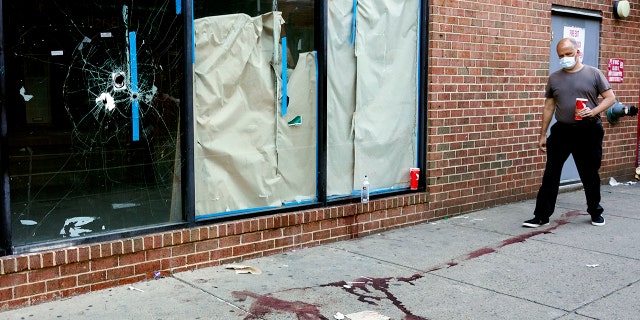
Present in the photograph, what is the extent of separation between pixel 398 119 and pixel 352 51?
101cm

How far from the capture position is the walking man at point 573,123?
702cm

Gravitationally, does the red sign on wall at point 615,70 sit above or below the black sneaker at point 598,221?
above

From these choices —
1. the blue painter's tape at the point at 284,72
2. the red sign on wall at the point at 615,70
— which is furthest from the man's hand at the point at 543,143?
the red sign on wall at the point at 615,70

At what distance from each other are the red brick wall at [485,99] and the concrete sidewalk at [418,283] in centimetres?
86

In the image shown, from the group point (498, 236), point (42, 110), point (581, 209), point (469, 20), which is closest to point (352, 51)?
point (469, 20)

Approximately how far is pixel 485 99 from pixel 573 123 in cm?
127

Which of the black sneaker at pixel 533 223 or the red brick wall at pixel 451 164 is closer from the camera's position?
the red brick wall at pixel 451 164

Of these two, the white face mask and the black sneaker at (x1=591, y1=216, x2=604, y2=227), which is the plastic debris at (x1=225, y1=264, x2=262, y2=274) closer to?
the white face mask

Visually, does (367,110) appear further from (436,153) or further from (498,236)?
(498,236)

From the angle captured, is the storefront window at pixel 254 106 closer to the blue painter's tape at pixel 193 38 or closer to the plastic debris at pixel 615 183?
the blue painter's tape at pixel 193 38

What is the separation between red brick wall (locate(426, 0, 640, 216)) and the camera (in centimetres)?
759

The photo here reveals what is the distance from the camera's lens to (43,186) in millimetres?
5078

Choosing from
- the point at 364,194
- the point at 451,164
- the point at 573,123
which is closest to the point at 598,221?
the point at 573,123

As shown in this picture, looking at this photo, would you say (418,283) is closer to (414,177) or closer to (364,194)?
(364,194)
